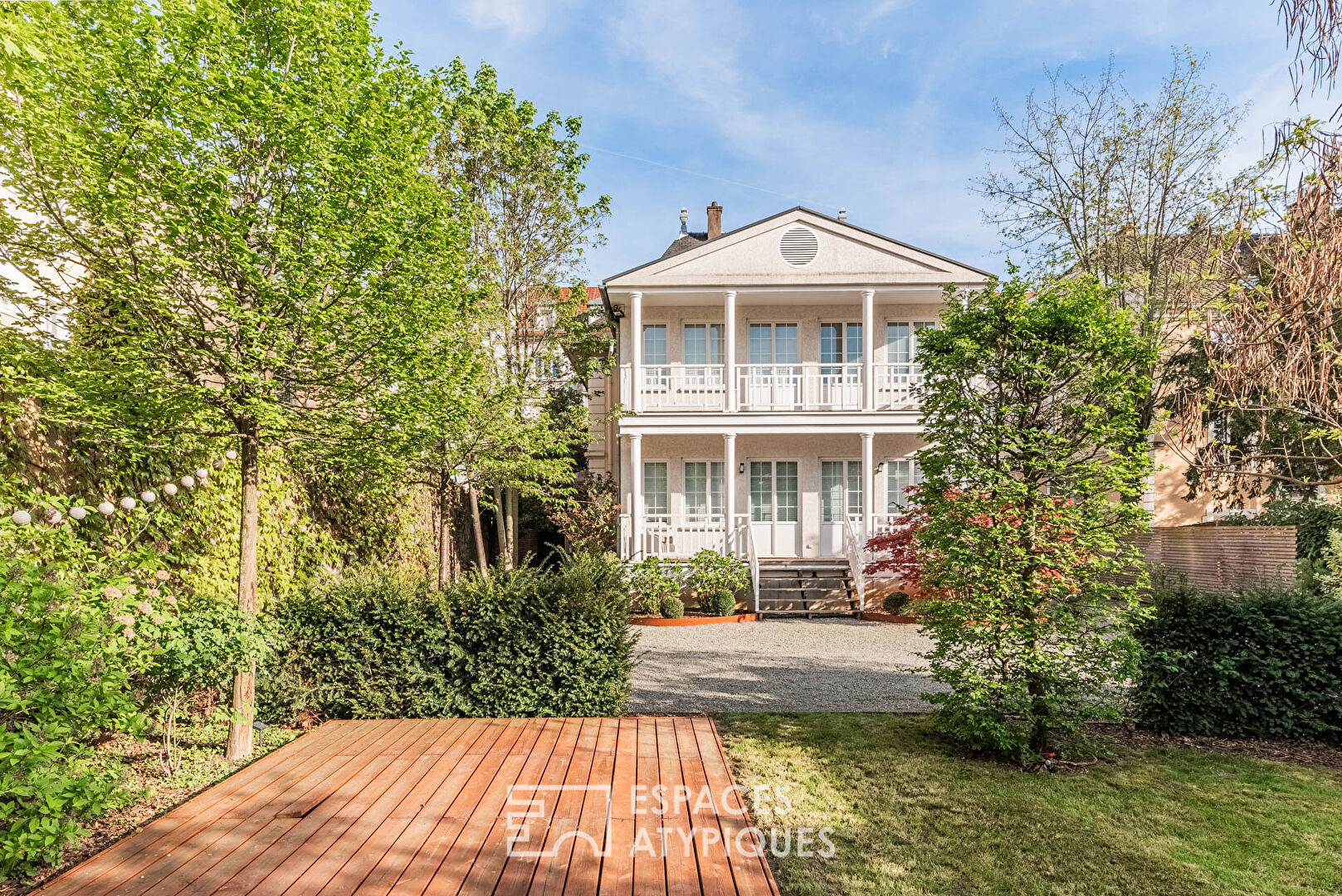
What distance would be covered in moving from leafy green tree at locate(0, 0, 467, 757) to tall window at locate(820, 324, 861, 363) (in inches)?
462

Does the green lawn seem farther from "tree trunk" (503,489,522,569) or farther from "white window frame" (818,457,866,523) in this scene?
"white window frame" (818,457,866,523)

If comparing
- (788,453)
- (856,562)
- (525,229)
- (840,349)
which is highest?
(525,229)

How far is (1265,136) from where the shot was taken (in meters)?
3.79

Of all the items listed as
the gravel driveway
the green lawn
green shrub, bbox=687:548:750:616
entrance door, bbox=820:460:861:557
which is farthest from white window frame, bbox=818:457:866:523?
the green lawn

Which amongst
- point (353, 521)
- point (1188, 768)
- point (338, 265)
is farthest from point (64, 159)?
point (1188, 768)

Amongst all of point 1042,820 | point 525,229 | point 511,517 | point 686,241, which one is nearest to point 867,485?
point 511,517

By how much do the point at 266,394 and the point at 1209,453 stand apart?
9.51 metres

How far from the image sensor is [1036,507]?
5.10m

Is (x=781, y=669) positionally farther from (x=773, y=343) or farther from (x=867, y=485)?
(x=773, y=343)

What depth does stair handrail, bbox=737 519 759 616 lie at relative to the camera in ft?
42.7

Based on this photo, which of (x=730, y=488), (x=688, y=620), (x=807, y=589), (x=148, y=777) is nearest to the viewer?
(x=148, y=777)

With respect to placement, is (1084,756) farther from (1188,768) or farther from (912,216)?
(912,216)

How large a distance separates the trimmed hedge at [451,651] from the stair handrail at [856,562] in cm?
811

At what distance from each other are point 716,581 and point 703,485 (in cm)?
324
